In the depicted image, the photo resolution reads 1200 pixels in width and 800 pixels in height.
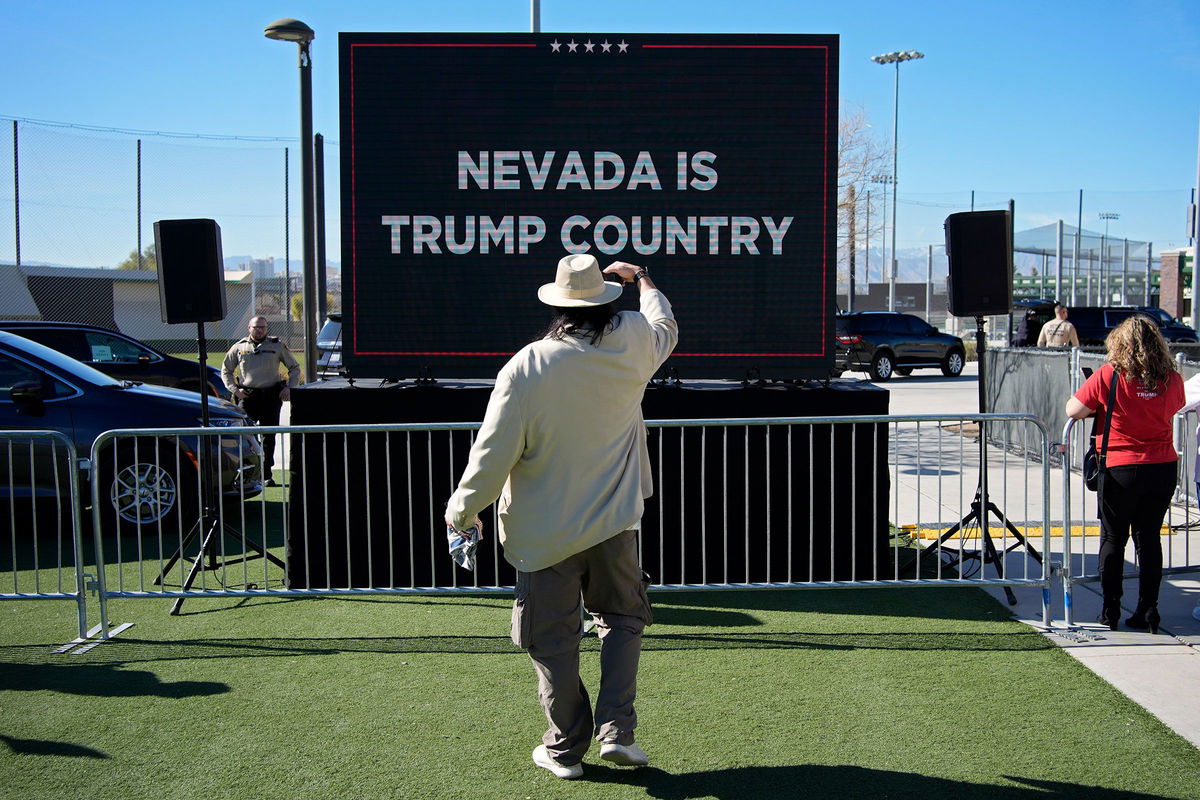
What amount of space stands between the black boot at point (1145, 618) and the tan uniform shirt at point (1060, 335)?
11667 mm

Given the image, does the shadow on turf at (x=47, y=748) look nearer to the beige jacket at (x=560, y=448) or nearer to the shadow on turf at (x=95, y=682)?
the shadow on turf at (x=95, y=682)

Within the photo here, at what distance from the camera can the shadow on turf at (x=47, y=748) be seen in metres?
4.46

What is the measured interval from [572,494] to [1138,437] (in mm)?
3360

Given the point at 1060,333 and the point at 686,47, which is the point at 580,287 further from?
the point at 1060,333

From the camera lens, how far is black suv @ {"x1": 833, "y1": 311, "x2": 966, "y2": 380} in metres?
27.6

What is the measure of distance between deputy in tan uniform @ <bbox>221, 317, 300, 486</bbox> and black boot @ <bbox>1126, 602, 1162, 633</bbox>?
7839 millimetres

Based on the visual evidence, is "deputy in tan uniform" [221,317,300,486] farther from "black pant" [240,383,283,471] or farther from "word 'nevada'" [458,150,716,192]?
"word 'nevada'" [458,150,716,192]

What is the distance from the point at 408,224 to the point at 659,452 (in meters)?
2.14

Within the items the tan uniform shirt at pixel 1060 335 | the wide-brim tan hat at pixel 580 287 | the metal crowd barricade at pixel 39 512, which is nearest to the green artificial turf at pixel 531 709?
the metal crowd barricade at pixel 39 512

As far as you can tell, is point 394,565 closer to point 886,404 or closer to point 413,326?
point 413,326

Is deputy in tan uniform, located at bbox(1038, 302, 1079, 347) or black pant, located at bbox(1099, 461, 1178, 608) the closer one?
black pant, located at bbox(1099, 461, 1178, 608)

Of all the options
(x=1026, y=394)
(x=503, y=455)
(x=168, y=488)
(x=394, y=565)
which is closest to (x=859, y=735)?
(x=503, y=455)

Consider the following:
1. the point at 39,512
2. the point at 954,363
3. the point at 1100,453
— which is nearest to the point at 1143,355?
the point at 1100,453

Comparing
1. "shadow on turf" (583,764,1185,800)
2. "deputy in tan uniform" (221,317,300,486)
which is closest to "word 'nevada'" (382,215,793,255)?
"shadow on turf" (583,764,1185,800)
